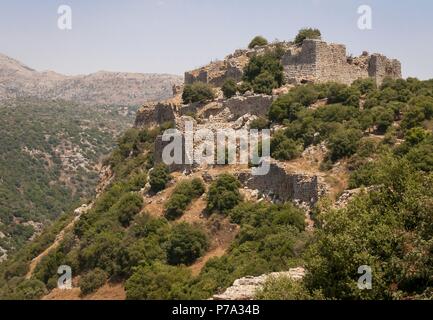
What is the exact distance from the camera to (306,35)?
41.1 meters

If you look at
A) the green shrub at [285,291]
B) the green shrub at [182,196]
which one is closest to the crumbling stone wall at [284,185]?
the green shrub at [182,196]

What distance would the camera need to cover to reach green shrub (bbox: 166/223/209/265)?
93.8 ft

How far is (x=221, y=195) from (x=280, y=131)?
4933 millimetres

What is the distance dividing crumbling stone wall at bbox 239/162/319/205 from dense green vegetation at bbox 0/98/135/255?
Answer: 42.7 m

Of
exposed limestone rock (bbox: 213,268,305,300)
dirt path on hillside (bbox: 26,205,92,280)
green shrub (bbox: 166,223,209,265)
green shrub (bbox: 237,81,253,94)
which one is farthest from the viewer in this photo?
green shrub (bbox: 237,81,253,94)

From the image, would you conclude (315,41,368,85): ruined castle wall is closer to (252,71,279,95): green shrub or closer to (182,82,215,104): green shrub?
(252,71,279,95): green shrub

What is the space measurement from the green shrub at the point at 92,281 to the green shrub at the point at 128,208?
3.62 meters

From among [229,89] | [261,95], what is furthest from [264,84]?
[229,89]

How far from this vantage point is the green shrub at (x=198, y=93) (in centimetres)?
4031

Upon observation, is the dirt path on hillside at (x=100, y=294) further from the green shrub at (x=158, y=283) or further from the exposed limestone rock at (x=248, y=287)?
the exposed limestone rock at (x=248, y=287)

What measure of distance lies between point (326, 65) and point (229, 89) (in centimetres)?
522

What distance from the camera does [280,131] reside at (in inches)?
1324

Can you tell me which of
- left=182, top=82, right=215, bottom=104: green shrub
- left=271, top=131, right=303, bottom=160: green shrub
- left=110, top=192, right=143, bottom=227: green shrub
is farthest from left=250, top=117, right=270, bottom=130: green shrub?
left=110, top=192, right=143, bottom=227: green shrub
